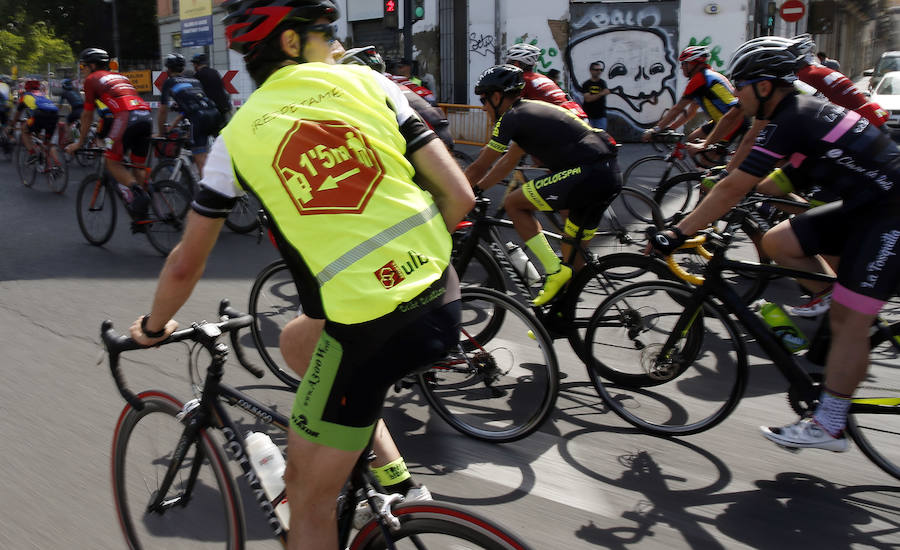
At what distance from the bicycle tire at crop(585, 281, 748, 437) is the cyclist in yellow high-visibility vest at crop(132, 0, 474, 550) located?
2.16 metres

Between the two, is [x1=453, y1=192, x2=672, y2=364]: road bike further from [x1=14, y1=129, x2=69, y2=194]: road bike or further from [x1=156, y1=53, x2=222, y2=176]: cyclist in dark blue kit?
[x1=14, y1=129, x2=69, y2=194]: road bike

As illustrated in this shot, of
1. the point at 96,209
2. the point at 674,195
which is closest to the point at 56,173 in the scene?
the point at 96,209

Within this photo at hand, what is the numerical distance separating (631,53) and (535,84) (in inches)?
551

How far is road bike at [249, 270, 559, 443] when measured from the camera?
382cm

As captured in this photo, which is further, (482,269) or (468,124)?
(468,124)

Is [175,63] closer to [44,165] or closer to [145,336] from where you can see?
[44,165]

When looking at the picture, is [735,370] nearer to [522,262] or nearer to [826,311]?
[826,311]

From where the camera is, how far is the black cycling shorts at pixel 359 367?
1938 mm

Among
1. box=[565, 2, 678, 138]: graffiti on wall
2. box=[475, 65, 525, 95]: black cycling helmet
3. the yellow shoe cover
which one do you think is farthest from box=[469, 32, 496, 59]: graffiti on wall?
the yellow shoe cover

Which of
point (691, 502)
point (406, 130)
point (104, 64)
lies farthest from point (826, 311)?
point (104, 64)

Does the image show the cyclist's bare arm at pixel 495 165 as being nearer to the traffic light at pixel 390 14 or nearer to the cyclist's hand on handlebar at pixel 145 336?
the cyclist's hand on handlebar at pixel 145 336

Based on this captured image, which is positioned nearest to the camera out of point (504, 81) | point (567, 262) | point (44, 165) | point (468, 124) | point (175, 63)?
point (567, 262)

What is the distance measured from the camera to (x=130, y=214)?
7910 millimetres

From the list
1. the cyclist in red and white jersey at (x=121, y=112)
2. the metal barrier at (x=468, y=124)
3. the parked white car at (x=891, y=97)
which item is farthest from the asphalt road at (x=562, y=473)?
the parked white car at (x=891, y=97)
